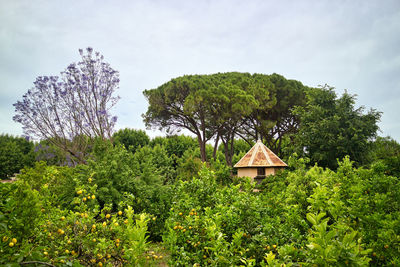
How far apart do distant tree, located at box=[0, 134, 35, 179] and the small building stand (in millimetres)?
21277

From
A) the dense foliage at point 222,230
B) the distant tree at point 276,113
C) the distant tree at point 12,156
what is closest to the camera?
the dense foliage at point 222,230

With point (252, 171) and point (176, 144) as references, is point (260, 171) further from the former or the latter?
point (176, 144)

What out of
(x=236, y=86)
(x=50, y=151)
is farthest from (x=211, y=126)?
(x=50, y=151)

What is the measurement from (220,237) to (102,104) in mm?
15140

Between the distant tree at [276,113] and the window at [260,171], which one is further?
the distant tree at [276,113]

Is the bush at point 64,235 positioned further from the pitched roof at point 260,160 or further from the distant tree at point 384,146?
the distant tree at point 384,146

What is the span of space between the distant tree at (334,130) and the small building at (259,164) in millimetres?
4320

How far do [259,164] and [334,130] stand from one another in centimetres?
666

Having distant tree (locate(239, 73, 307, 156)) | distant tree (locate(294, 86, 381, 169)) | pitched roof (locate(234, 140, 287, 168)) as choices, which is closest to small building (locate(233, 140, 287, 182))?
pitched roof (locate(234, 140, 287, 168))

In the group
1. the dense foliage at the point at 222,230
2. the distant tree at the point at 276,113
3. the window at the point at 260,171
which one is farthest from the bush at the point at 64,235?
the distant tree at the point at 276,113

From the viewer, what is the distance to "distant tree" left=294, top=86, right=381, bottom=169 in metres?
17.5

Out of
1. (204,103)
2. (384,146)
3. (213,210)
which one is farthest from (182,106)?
(384,146)

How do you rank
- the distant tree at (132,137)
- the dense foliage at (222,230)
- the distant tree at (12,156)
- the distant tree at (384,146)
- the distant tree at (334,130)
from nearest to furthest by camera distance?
the dense foliage at (222,230), the distant tree at (334,130), the distant tree at (384,146), the distant tree at (12,156), the distant tree at (132,137)

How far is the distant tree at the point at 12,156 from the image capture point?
2440cm
